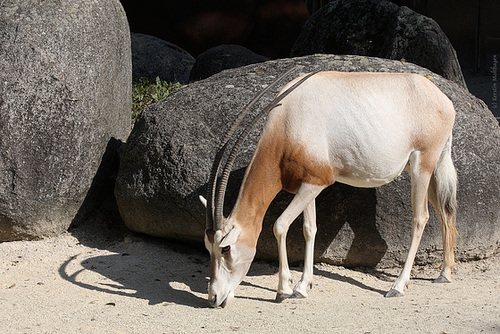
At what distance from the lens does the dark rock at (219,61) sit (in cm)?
962

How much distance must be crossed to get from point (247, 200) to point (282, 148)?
46 centimetres

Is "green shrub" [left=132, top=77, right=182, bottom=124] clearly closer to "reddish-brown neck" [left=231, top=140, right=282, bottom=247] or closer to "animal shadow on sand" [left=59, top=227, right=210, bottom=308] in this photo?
"animal shadow on sand" [left=59, top=227, right=210, bottom=308]

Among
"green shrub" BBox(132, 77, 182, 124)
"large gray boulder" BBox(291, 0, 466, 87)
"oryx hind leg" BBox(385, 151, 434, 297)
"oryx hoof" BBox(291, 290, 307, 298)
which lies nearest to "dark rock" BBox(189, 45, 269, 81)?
"green shrub" BBox(132, 77, 182, 124)

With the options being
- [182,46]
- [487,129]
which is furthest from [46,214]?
[182,46]

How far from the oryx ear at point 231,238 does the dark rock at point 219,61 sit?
17.1 feet

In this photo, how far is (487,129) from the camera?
612cm

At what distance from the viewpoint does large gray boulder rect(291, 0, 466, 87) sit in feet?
25.4

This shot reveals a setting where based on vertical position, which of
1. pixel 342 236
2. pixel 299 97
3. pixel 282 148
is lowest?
pixel 342 236

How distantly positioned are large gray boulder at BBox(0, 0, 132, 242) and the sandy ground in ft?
1.19

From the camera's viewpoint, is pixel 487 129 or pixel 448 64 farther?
pixel 448 64

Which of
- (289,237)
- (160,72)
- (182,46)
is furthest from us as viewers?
(182,46)

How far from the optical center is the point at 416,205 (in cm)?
530

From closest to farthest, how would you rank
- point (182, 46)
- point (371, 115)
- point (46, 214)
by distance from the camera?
point (371, 115) < point (46, 214) < point (182, 46)

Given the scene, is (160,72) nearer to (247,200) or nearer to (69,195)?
(69,195)
